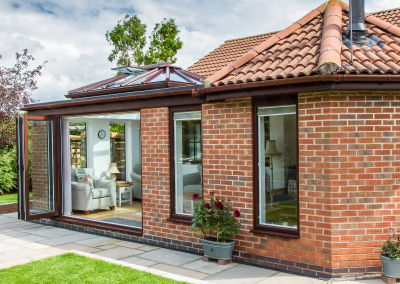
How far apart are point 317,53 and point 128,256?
433 centimetres

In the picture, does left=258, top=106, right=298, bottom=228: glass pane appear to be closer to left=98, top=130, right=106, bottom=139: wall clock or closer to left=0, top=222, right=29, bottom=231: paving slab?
left=0, top=222, right=29, bottom=231: paving slab

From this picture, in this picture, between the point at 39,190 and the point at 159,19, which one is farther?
the point at 159,19

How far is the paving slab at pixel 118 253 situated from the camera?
6094 millimetres

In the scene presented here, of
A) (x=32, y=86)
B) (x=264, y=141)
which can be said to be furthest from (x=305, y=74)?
(x=32, y=86)

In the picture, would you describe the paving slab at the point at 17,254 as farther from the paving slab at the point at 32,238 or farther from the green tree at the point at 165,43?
the green tree at the point at 165,43

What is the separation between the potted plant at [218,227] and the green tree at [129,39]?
71.0 ft

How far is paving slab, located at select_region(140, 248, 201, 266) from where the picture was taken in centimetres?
579

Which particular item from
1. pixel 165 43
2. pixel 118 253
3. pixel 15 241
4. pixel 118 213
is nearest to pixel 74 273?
pixel 118 253

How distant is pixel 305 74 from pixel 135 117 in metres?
8.10

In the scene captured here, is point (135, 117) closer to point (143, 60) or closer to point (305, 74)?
point (305, 74)

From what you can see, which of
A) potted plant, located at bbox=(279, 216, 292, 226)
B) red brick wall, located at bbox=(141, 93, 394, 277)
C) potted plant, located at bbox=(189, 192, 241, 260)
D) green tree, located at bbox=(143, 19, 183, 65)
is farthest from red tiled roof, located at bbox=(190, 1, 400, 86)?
green tree, located at bbox=(143, 19, 183, 65)

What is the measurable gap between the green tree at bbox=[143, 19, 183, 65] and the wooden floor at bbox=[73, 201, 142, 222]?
12.9 metres

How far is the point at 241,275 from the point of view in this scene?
5.07 meters

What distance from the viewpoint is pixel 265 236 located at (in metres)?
5.39
